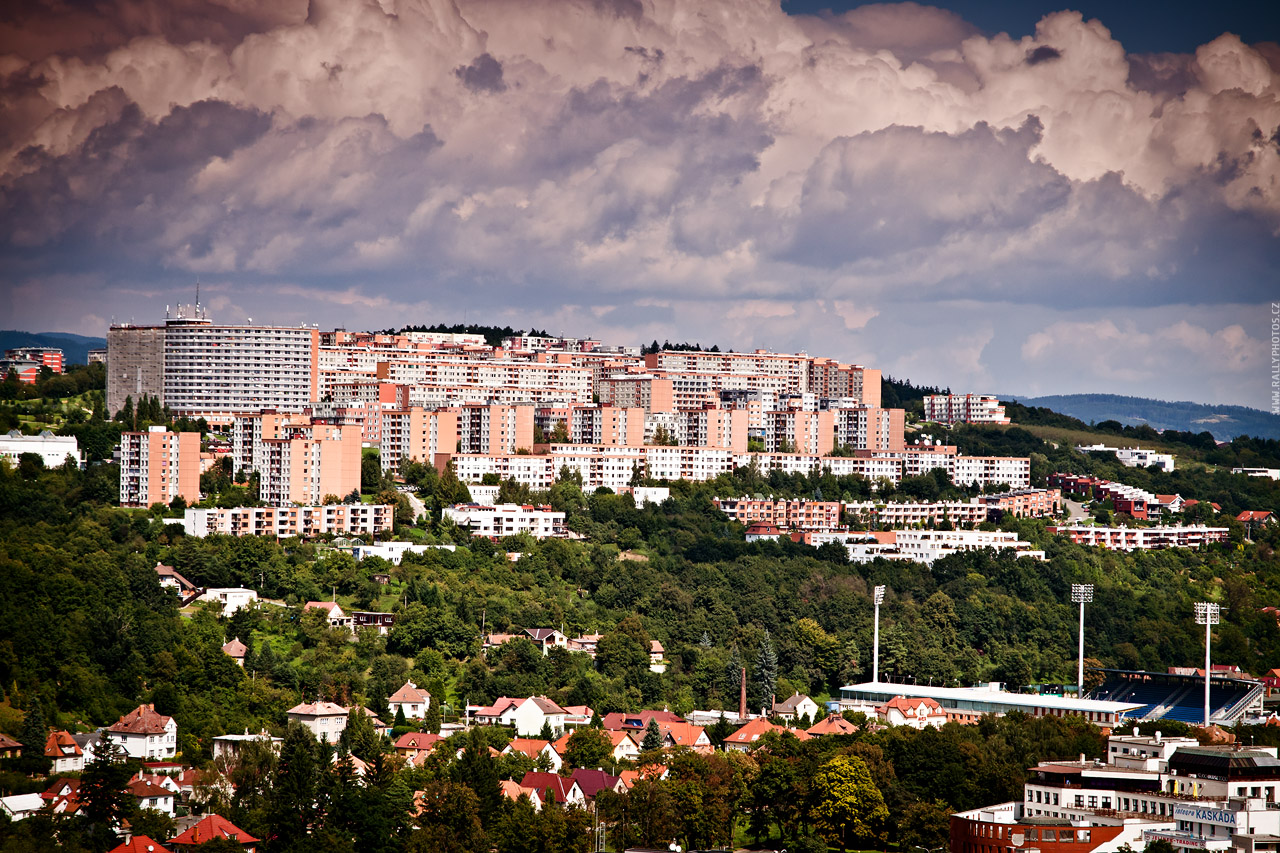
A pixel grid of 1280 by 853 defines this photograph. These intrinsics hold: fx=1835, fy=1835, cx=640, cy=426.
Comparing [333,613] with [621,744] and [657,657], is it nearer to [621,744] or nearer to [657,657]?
[657,657]

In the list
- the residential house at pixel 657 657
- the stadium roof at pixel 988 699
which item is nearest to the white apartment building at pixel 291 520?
the residential house at pixel 657 657

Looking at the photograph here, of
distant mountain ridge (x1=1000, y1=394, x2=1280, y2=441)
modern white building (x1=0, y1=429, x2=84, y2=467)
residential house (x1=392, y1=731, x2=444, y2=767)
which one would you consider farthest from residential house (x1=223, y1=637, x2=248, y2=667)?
distant mountain ridge (x1=1000, y1=394, x2=1280, y2=441)

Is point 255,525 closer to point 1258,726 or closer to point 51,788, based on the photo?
point 51,788

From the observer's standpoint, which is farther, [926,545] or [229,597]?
[926,545]

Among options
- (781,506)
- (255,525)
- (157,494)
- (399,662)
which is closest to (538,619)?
(399,662)

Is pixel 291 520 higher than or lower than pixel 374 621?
A: higher

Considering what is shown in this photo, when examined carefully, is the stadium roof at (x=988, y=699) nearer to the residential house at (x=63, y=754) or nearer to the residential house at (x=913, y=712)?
the residential house at (x=913, y=712)

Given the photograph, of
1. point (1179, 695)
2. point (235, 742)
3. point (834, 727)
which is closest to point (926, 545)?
point (1179, 695)
